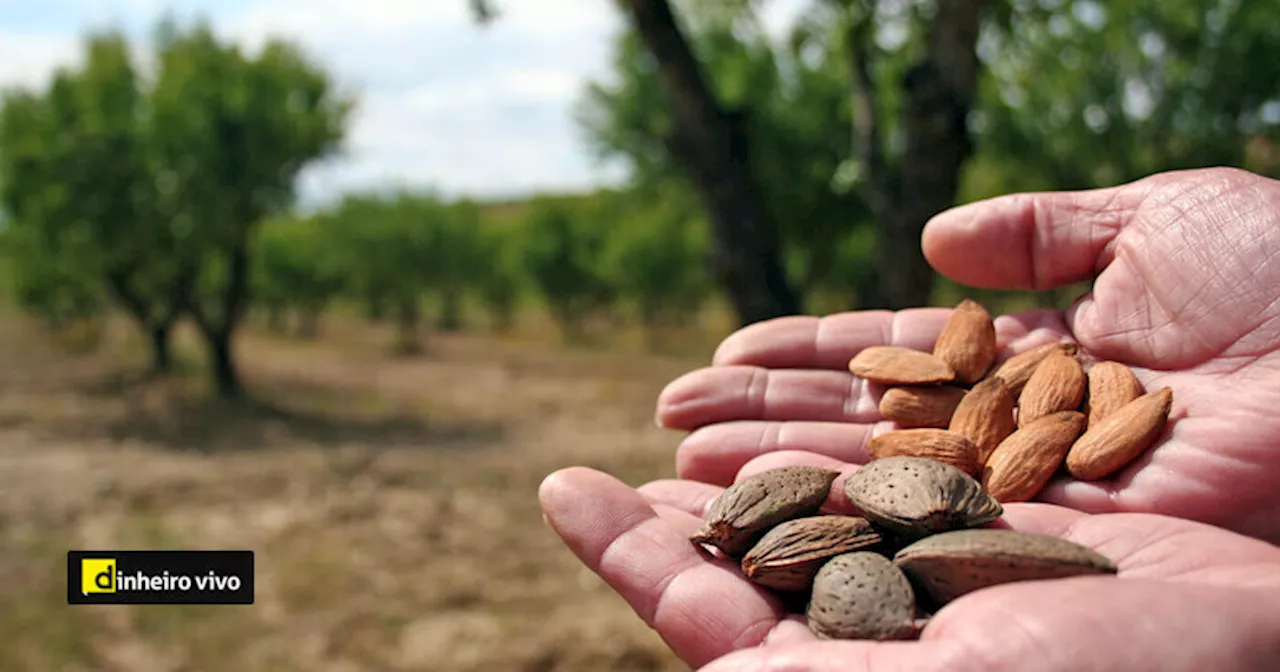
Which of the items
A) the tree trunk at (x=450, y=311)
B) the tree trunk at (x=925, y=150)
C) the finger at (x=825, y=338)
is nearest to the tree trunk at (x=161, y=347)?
the tree trunk at (x=450, y=311)

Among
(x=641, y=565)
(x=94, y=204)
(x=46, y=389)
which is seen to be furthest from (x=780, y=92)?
(x=641, y=565)

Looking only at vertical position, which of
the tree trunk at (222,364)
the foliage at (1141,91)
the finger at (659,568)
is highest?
the foliage at (1141,91)

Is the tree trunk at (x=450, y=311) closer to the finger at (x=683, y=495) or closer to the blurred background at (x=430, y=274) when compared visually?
the blurred background at (x=430, y=274)

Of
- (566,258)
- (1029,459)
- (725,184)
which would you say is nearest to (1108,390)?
(1029,459)

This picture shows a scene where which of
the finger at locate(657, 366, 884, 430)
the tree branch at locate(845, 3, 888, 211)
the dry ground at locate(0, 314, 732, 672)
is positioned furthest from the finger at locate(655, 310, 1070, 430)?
the dry ground at locate(0, 314, 732, 672)

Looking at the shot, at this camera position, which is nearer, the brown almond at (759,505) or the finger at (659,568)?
the finger at (659,568)

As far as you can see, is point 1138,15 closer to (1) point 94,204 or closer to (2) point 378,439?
(2) point 378,439
